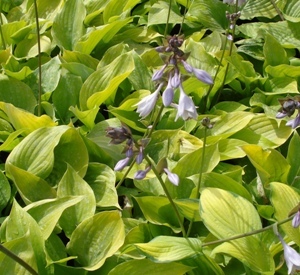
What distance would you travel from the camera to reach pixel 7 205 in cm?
298

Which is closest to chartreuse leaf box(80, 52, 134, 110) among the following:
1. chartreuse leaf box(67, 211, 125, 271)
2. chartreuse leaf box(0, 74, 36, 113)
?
chartreuse leaf box(0, 74, 36, 113)

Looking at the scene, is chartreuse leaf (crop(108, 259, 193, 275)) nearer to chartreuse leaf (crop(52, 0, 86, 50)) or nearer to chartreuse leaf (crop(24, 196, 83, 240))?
chartreuse leaf (crop(24, 196, 83, 240))

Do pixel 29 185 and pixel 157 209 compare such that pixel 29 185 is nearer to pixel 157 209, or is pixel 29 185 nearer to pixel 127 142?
pixel 157 209

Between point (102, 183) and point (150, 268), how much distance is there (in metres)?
0.74

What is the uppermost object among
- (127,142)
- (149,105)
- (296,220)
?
(149,105)

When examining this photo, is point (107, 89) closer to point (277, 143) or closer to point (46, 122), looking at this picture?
point (46, 122)

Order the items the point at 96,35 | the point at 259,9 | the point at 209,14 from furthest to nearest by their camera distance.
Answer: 1. the point at 259,9
2. the point at 209,14
3. the point at 96,35

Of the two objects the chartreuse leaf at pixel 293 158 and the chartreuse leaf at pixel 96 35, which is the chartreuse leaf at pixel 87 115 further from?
the chartreuse leaf at pixel 293 158

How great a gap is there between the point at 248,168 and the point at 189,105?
52.7 inches

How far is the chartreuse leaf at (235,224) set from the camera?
241cm

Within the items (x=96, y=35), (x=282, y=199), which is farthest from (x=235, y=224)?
(x=96, y=35)

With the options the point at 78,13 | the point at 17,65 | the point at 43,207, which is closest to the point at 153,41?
the point at 78,13

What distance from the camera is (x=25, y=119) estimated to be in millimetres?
3115

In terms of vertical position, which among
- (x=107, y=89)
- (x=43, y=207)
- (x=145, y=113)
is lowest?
(x=43, y=207)
